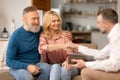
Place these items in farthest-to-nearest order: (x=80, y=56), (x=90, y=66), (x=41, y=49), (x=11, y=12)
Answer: (x=11, y=12)
(x=41, y=49)
(x=80, y=56)
(x=90, y=66)

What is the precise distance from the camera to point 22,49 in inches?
109

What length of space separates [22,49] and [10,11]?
6.09 feet

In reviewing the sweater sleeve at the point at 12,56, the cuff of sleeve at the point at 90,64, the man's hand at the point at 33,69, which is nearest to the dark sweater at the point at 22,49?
the sweater sleeve at the point at 12,56

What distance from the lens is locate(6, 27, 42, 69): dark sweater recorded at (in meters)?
2.71

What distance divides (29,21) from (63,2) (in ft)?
14.6

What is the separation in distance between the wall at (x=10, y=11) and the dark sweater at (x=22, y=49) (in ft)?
5.50

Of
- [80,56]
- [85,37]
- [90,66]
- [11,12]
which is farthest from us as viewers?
[85,37]

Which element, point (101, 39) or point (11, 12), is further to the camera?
point (101, 39)

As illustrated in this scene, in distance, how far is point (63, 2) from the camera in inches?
280

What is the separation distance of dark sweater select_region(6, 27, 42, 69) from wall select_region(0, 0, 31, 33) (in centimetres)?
168

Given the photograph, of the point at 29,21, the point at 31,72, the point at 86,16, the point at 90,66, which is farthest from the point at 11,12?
the point at 86,16

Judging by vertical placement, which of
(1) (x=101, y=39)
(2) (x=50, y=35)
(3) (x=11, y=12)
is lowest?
(1) (x=101, y=39)

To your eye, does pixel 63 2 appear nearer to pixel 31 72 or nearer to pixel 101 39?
pixel 101 39

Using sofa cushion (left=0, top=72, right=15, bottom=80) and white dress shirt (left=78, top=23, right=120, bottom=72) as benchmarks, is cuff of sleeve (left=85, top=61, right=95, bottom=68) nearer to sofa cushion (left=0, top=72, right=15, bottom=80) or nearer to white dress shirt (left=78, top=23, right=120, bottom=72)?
→ white dress shirt (left=78, top=23, right=120, bottom=72)
